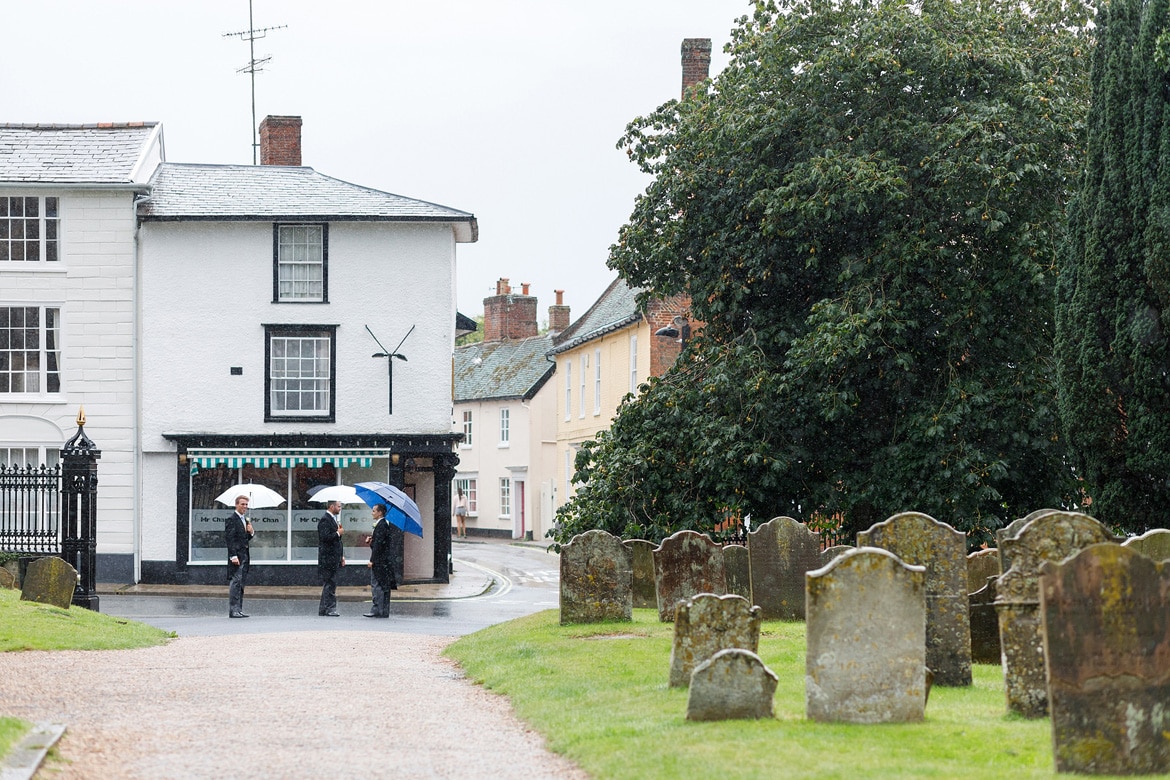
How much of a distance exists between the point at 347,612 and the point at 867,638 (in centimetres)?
1756

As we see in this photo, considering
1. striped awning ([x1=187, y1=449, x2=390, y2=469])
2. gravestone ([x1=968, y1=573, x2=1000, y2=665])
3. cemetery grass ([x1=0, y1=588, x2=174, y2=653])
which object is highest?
striped awning ([x1=187, y1=449, x2=390, y2=469])

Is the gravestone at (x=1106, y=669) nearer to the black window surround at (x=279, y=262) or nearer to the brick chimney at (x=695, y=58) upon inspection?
the black window surround at (x=279, y=262)

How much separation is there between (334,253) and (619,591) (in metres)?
16.8

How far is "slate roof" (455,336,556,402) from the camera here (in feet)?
196

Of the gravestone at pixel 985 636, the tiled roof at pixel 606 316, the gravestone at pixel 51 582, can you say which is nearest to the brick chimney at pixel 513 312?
the tiled roof at pixel 606 316

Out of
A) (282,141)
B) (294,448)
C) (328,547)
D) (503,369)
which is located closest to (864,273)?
(328,547)

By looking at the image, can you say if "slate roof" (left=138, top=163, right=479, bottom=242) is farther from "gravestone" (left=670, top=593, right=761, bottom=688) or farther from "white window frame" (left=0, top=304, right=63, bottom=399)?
"gravestone" (left=670, top=593, right=761, bottom=688)

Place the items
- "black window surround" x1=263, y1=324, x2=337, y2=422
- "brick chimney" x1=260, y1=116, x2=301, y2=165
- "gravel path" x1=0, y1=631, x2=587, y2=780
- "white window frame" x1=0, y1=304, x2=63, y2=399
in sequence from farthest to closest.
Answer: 1. "brick chimney" x1=260, y1=116, x2=301, y2=165
2. "black window surround" x1=263, y1=324, x2=337, y2=422
3. "white window frame" x1=0, y1=304, x2=63, y2=399
4. "gravel path" x1=0, y1=631, x2=587, y2=780

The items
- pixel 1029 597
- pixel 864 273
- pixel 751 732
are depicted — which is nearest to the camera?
pixel 751 732

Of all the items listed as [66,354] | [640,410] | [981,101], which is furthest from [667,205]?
[66,354]

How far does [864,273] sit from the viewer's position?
2295 centimetres

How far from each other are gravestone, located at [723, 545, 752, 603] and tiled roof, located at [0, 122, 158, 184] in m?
18.9

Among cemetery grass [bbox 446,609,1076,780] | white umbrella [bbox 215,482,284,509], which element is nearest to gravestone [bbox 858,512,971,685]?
cemetery grass [bbox 446,609,1076,780]

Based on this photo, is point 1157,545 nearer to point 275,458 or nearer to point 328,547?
point 328,547
